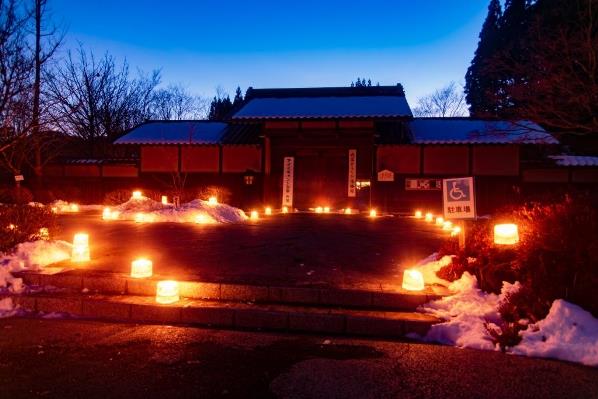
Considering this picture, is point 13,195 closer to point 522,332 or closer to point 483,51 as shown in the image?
point 522,332

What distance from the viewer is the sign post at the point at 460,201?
607cm

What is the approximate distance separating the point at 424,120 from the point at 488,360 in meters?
18.4

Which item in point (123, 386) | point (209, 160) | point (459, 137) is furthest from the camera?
point (209, 160)

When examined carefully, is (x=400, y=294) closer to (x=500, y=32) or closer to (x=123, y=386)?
(x=123, y=386)

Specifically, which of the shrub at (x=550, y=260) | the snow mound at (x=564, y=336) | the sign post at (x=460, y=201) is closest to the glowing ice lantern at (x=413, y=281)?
the shrub at (x=550, y=260)

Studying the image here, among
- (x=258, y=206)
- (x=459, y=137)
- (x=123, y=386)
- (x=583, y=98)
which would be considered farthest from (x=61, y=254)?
(x=459, y=137)

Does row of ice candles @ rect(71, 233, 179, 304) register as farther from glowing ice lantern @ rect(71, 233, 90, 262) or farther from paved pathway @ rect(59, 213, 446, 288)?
paved pathway @ rect(59, 213, 446, 288)

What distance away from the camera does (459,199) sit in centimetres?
623

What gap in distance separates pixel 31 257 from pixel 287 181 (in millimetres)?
12884

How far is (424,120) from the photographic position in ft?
69.4

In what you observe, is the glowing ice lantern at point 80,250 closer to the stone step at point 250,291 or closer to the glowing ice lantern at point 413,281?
the stone step at point 250,291

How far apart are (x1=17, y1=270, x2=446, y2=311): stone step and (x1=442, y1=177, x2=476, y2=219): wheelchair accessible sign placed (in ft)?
3.92

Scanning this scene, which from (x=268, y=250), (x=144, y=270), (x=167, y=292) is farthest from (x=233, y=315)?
(x=268, y=250)

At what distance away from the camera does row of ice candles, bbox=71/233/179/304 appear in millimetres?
5434
